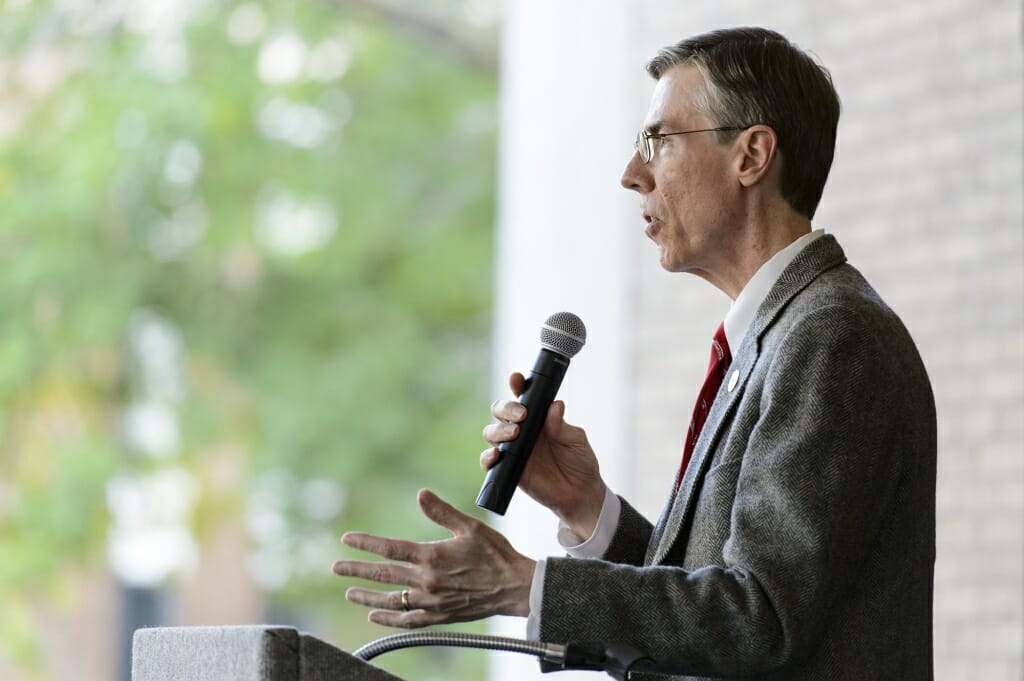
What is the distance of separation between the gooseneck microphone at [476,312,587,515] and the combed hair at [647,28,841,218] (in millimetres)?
384

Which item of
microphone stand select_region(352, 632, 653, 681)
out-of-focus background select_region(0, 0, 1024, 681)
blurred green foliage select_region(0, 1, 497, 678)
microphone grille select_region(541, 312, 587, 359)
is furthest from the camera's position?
blurred green foliage select_region(0, 1, 497, 678)

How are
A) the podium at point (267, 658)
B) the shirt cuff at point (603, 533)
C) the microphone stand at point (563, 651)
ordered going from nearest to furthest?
1. the podium at point (267, 658)
2. the microphone stand at point (563, 651)
3. the shirt cuff at point (603, 533)

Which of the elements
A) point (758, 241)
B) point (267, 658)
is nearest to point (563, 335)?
point (758, 241)

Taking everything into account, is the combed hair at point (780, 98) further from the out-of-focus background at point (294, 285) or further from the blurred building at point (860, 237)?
the out-of-focus background at point (294, 285)

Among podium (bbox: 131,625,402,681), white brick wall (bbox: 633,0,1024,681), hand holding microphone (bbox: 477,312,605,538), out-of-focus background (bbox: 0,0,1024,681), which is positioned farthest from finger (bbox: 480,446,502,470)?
out-of-focus background (bbox: 0,0,1024,681)

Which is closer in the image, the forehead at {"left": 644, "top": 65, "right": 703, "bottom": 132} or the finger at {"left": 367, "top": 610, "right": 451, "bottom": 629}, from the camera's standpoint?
the finger at {"left": 367, "top": 610, "right": 451, "bottom": 629}

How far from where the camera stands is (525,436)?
2004 millimetres

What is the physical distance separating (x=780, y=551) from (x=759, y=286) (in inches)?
20.1

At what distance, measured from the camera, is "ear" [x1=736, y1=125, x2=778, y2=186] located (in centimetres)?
209

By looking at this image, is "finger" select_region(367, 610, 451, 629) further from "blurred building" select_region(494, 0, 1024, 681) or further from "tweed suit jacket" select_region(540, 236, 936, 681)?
"blurred building" select_region(494, 0, 1024, 681)

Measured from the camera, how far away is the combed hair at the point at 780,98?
210 cm

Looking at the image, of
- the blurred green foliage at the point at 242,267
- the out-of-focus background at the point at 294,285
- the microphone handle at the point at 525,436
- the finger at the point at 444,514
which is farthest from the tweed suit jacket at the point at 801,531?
the blurred green foliage at the point at 242,267

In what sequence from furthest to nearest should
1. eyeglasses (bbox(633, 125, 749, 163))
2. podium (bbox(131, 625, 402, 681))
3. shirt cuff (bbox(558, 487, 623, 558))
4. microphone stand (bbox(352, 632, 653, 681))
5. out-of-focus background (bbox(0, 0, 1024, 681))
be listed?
out-of-focus background (bbox(0, 0, 1024, 681))
shirt cuff (bbox(558, 487, 623, 558))
eyeglasses (bbox(633, 125, 749, 163))
microphone stand (bbox(352, 632, 653, 681))
podium (bbox(131, 625, 402, 681))

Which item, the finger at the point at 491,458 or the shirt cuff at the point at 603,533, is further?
the shirt cuff at the point at 603,533
